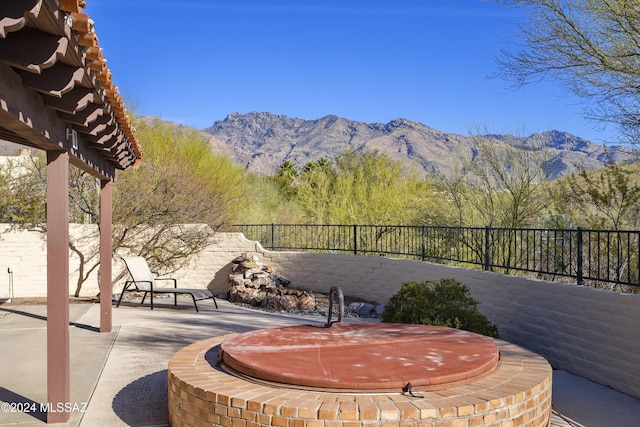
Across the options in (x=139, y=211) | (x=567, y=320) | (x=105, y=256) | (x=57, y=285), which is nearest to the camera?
(x=57, y=285)

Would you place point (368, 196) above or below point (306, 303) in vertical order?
above

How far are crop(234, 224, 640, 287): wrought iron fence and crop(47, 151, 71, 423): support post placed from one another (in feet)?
17.2

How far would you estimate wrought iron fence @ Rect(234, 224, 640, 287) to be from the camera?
7777 millimetres

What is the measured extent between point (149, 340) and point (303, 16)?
5432 centimetres

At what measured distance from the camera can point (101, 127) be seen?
5.24 m

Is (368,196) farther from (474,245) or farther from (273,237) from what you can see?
(474,245)

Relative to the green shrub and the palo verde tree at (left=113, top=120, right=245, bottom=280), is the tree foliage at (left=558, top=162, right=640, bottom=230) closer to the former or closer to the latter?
the green shrub

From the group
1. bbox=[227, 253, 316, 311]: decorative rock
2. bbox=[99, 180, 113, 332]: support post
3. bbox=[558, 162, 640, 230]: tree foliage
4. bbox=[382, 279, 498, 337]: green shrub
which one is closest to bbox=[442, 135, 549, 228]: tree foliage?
bbox=[558, 162, 640, 230]: tree foliage

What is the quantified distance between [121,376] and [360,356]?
8.03 feet

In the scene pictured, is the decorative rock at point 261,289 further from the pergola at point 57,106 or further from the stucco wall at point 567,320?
the pergola at point 57,106

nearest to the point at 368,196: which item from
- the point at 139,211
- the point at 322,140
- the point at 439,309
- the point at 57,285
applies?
the point at 139,211

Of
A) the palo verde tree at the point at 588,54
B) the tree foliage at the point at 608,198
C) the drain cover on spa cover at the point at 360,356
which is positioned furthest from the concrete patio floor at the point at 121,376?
the tree foliage at the point at 608,198

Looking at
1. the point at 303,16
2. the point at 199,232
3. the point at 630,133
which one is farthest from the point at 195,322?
the point at 303,16

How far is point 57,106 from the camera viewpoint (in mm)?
4035
